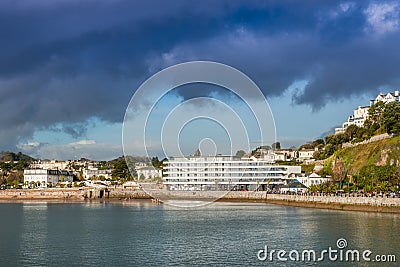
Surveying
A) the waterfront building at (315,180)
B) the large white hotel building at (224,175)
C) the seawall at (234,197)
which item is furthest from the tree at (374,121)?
the seawall at (234,197)

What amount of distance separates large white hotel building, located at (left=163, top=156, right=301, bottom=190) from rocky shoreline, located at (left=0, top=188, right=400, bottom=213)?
6.60 meters

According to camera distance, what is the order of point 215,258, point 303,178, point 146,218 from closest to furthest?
point 215,258 → point 146,218 → point 303,178

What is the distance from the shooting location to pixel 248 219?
4741cm

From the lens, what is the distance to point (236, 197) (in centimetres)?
8325

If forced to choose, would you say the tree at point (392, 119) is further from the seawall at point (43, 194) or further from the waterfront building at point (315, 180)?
the seawall at point (43, 194)

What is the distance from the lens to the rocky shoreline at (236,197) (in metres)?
50.5

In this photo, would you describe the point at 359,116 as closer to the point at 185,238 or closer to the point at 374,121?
the point at 374,121

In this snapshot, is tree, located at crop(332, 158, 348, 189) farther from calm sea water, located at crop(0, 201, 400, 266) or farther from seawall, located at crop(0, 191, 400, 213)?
calm sea water, located at crop(0, 201, 400, 266)

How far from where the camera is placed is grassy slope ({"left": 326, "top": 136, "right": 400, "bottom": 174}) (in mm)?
66500

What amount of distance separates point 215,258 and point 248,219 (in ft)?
66.1

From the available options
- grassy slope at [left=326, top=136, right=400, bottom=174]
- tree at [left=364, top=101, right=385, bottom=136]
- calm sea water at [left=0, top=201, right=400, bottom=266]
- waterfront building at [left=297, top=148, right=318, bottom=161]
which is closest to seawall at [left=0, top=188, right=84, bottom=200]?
grassy slope at [left=326, top=136, right=400, bottom=174]

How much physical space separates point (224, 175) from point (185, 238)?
62709mm

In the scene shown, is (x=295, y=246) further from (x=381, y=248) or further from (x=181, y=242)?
(x=181, y=242)

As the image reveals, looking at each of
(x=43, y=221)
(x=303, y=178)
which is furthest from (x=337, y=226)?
(x=303, y=178)
